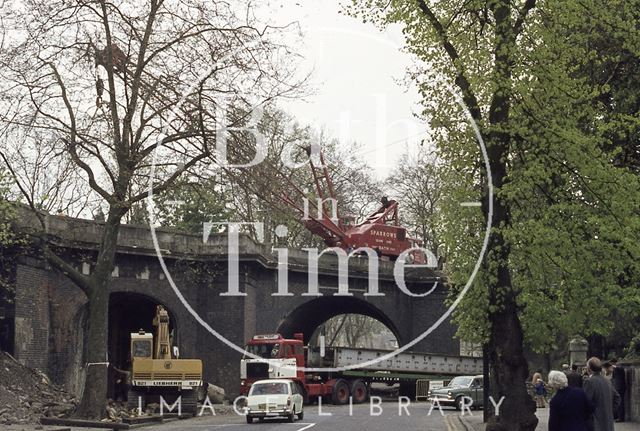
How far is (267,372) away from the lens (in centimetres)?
4500

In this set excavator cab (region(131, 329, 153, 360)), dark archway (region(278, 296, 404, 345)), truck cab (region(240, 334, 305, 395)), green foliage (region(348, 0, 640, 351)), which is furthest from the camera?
dark archway (region(278, 296, 404, 345))

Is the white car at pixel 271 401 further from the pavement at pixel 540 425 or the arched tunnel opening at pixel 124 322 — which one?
the arched tunnel opening at pixel 124 322

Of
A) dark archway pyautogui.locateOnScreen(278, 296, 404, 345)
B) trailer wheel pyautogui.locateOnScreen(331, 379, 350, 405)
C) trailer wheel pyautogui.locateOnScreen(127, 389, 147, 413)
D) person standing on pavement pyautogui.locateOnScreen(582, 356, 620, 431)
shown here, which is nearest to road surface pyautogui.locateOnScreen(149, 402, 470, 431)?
trailer wheel pyautogui.locateOnScreen(127, 389, 147, 413)

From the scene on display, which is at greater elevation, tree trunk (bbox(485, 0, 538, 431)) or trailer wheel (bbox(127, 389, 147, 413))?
tree trunk (bbox(485, 0, 538, 431))

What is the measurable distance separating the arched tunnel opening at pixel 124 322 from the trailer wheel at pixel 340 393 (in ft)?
26.3

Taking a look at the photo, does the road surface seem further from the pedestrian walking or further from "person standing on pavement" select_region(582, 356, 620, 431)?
"person standing on pavement" select_region(582, 356, 620, 431)

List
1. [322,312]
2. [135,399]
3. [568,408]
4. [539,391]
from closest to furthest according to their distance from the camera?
[568,408] < [135,399] < [539,391] < [322,312]

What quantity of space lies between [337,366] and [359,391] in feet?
5.88

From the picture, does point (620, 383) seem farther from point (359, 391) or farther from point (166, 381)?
point (359, 391)

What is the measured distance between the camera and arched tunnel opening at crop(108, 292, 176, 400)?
159ft

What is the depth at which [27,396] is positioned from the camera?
34531mm

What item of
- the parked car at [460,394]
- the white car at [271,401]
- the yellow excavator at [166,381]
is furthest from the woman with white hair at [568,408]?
the parked car at [460,394]

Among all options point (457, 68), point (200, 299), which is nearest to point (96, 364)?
point (457, 68)

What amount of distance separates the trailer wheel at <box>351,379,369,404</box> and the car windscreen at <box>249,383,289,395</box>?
17.9 metres
